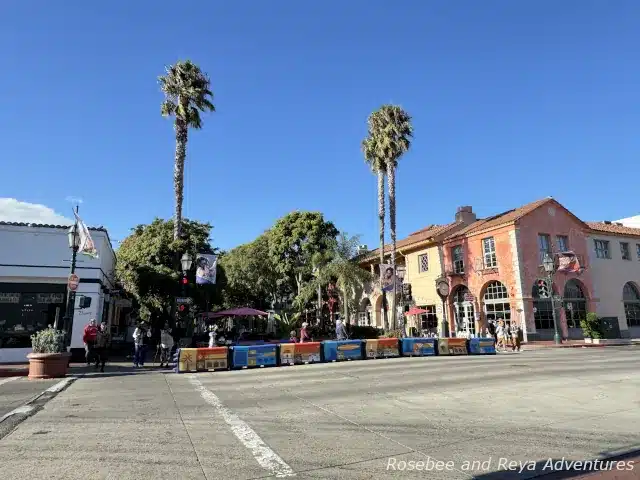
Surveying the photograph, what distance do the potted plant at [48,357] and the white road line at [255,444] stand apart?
783cm

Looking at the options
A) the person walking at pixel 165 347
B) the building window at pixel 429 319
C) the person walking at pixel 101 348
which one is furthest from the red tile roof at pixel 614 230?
the person walking at pixel 101 348

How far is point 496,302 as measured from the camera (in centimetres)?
3103

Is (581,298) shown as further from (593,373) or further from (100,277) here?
(100,277)

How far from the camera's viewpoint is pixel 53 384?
12539 mm

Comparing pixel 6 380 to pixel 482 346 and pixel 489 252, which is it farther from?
pixel 489 252

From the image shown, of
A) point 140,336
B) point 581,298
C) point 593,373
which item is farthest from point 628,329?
point 140,336

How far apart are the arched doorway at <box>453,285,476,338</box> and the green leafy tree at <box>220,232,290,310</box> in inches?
555

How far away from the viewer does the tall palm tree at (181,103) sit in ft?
86.4

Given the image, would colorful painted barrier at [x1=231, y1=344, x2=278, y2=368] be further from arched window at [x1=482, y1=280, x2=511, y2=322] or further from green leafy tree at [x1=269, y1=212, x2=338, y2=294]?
arched window at [x1=482, y1=280, x2=511, y2=322]

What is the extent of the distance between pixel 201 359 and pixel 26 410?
8.01 metres

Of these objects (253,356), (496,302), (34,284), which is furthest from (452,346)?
(34,284)

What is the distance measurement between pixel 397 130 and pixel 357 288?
462 inches

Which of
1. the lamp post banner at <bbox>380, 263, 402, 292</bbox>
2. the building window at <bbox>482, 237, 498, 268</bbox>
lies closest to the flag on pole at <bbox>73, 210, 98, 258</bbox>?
the lamp post banner at <bbox>380, 263, 402, 292</bbox>

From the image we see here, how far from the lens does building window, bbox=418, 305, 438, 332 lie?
35219 millimetres
